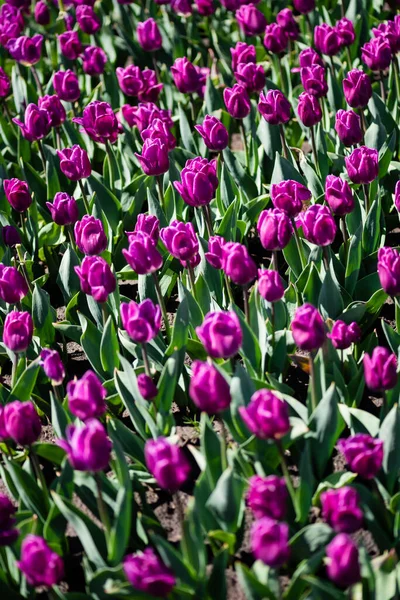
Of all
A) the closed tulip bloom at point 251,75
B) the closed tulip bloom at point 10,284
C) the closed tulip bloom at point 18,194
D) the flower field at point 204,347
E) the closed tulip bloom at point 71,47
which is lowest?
the flower field at point 204,347

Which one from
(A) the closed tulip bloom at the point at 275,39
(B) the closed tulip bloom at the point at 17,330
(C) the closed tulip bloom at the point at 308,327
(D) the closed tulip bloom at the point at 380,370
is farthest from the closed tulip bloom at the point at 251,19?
(D) the closed tulip bloom at the point at 380,370

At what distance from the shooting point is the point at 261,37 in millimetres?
5328

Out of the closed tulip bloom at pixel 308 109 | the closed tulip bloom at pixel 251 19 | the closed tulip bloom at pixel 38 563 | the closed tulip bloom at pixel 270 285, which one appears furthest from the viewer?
the closed tulip bloom at pixel 251 19

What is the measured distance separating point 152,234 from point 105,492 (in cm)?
94

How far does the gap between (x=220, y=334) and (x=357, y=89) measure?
67.9 inches

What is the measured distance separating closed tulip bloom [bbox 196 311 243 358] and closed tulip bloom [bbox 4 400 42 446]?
1.59 ft

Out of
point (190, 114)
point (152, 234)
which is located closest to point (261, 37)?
point (190, 114)

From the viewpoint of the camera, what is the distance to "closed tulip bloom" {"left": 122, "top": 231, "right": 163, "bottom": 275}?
9.02 ft

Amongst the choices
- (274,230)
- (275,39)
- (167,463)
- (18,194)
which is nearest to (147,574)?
(167,463)

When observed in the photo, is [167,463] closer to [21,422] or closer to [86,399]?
[86,399]

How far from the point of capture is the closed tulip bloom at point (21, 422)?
2.31 m

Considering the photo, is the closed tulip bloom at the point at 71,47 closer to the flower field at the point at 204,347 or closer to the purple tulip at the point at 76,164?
the flower field at the point at 204,347

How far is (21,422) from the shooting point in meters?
2.31

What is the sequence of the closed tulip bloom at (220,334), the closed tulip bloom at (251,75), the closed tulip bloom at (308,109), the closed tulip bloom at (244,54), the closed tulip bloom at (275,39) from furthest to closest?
1. the closed tulip bloom at (275,39)
2. the closed tulip bloom at (244,54)
3. the closed tulip bloom at (251,75)
4. the closed tulip bloom at (308,109)
5. the closed tulip bloom at (220,334)
